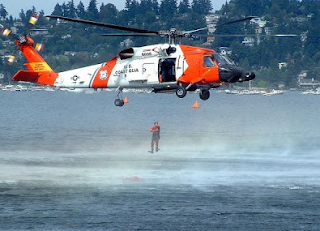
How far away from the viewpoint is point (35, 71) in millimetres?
65000

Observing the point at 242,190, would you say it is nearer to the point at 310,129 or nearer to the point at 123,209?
the point at 123,209

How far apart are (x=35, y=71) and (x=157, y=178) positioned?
97.1ft

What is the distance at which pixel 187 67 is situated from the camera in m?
57.2

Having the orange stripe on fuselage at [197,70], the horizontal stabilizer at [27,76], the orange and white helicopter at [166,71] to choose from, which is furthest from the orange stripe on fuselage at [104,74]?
the orange stripe on fuselage at [197,70]

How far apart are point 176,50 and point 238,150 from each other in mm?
63681

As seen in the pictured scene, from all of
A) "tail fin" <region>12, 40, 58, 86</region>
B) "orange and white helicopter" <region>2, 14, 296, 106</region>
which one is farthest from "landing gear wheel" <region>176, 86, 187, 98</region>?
"tail fin" <region>12, 40, 58, 86</region>

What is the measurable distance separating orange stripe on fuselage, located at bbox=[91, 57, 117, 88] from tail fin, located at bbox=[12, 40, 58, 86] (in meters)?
3.71

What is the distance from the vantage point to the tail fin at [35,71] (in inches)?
2494

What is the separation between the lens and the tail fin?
6334cm

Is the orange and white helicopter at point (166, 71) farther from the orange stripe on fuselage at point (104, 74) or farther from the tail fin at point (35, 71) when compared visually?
the tail fin at point (35, 71)

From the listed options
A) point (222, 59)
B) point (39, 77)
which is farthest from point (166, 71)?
point (39, 77)

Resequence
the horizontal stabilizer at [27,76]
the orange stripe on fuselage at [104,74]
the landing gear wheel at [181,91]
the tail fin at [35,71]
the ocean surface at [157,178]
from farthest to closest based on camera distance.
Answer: the ocean surface at [157,178] → the tail fin at [35,71] → the horizontal stabilizer at [27,76] → the orange stripe on fuselage at [104,74] → the landing gear wheel at [181,91]

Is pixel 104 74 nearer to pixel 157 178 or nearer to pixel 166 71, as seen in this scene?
pixel 166 71

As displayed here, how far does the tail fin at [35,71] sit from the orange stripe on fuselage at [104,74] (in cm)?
371
